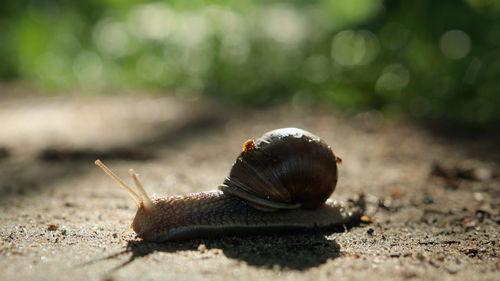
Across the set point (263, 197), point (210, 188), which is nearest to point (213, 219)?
point (263, 197)

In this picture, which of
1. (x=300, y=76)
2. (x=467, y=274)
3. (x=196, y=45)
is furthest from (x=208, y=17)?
(x=467, y=274)

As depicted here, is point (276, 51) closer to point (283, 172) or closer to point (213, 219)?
point (283, 172)

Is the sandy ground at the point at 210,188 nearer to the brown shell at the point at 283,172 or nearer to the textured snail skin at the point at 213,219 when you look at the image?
the textured snail skin at the point at 213,219

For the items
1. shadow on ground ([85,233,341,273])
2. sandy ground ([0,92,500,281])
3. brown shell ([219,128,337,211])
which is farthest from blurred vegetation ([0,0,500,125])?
shadow on ground ([85,233,341,273])

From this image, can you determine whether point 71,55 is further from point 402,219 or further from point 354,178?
point 402,219

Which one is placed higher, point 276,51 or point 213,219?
point 276,51
